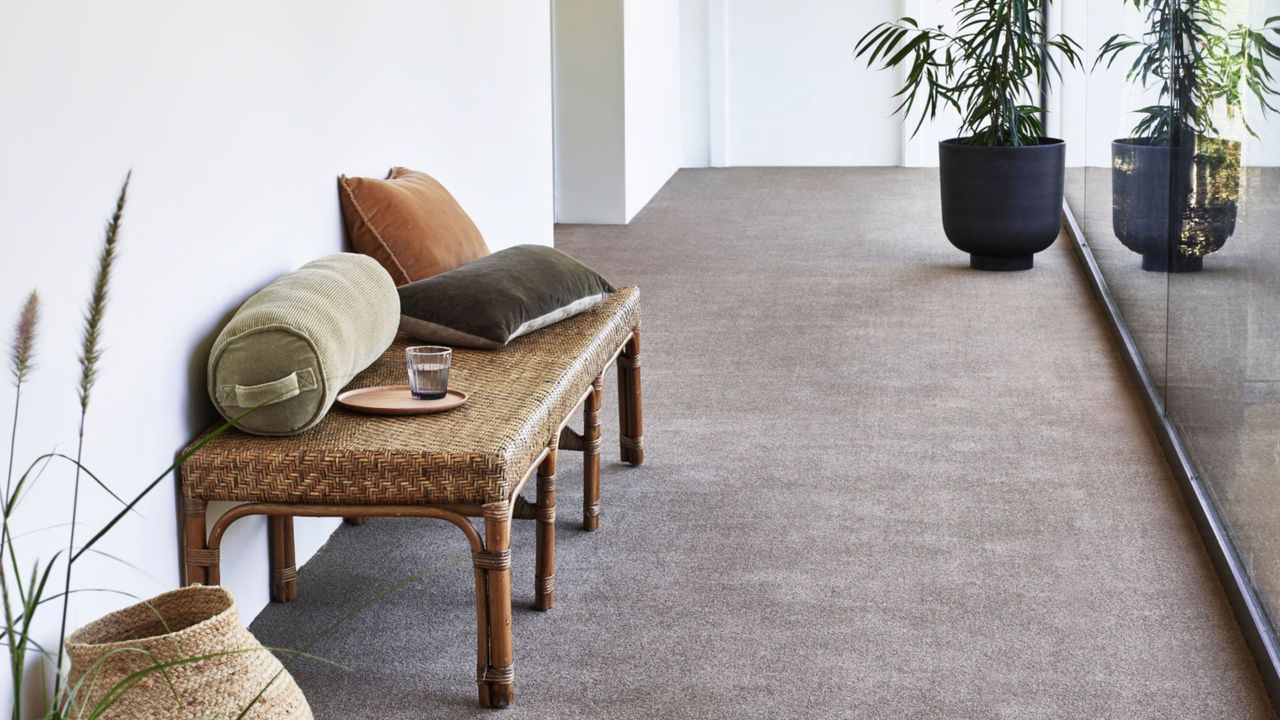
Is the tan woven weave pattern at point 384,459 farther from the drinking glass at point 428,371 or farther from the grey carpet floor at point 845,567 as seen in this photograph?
the grey carpet floor at point 845,567

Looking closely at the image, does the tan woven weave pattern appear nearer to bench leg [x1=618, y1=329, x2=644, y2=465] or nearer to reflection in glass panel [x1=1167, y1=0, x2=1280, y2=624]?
bench leg [x1=618, y1=329, x2=644, y2=465]

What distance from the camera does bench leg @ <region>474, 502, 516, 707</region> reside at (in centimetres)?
205

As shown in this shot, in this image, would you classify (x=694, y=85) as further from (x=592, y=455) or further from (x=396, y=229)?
(x=592, y=455)

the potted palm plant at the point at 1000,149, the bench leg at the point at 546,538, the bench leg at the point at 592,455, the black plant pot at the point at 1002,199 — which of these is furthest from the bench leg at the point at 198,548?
the black plant pot at the point at 1002,199

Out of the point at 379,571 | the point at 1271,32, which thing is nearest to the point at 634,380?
the point at 379,571

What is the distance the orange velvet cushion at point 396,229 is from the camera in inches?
116

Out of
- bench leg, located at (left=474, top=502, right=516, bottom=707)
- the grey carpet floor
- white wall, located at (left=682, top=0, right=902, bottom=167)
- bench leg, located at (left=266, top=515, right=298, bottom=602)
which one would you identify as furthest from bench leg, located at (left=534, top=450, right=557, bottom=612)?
white wall, located at (left=682, top=0, right=902, bottom=167)

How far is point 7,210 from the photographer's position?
1.63m

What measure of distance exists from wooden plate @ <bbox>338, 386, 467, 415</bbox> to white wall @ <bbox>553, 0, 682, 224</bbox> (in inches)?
217

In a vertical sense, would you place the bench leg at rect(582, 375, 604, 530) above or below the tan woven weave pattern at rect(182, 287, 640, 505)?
below

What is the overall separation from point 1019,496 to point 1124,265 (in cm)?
203

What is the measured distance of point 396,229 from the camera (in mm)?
2988

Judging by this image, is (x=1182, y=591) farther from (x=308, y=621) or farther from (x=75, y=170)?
(x=75, y=170)

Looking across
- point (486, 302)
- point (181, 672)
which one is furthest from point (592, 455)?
point (181, 672)
